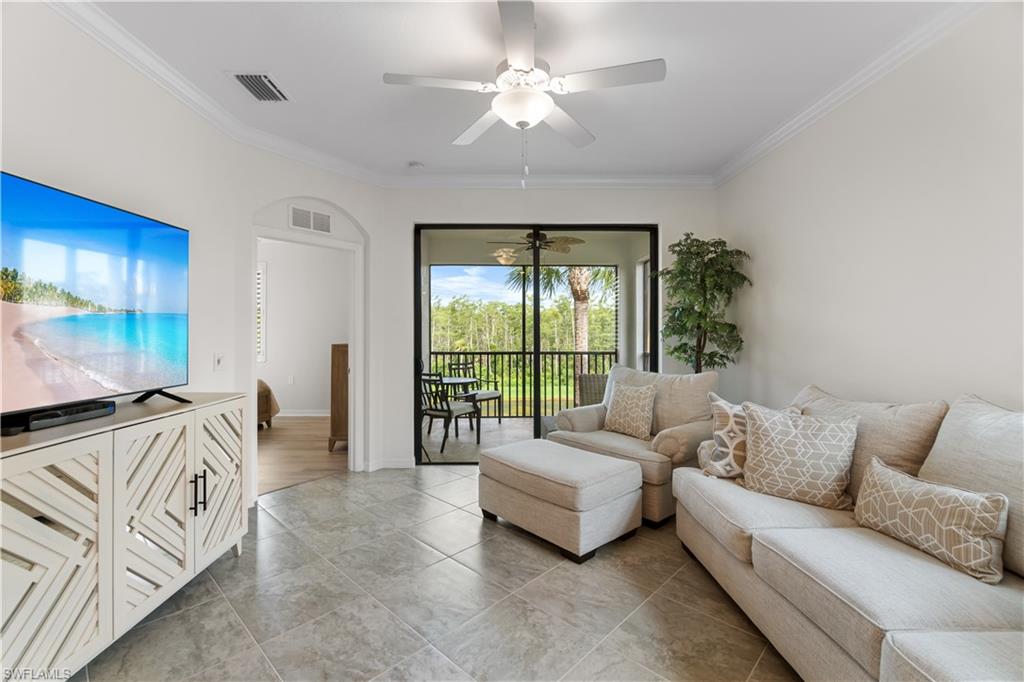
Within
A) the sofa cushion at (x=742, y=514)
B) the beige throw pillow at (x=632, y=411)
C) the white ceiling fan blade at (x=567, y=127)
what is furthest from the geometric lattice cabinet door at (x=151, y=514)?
the beige throw pillow at (x=632, y=411)

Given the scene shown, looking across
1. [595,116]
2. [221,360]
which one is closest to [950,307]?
[595,116]

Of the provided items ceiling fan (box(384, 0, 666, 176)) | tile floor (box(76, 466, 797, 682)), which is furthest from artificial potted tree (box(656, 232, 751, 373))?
ceiling fan (box(384, 0, 666, 176))

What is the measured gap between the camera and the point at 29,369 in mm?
1535

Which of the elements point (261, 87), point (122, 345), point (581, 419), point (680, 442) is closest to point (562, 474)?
point (680, 442)

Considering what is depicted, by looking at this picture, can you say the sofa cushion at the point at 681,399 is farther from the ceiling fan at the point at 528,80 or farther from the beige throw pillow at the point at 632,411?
the ceiling fan at the point at 528,80

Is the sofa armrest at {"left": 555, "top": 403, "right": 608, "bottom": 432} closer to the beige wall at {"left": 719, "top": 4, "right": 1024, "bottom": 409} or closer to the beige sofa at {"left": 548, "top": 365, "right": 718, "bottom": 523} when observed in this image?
the beige sofa at {"left": 548, "top": 365, "right": 718, "bottom": 523}

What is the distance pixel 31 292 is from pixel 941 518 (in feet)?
10.8

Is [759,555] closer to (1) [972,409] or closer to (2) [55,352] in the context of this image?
(1) [972,409]

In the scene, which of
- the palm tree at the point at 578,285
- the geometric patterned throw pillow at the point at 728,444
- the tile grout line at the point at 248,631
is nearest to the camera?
the tile grout line at the point at 248,631

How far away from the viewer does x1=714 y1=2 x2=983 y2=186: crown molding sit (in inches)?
77.0

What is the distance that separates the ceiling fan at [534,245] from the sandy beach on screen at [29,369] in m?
3.22

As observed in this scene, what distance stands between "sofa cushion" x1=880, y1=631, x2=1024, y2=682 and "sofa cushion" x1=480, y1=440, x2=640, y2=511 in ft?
4.59

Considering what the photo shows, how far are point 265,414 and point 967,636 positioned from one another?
240 inches

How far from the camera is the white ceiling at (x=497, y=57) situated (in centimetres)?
196
